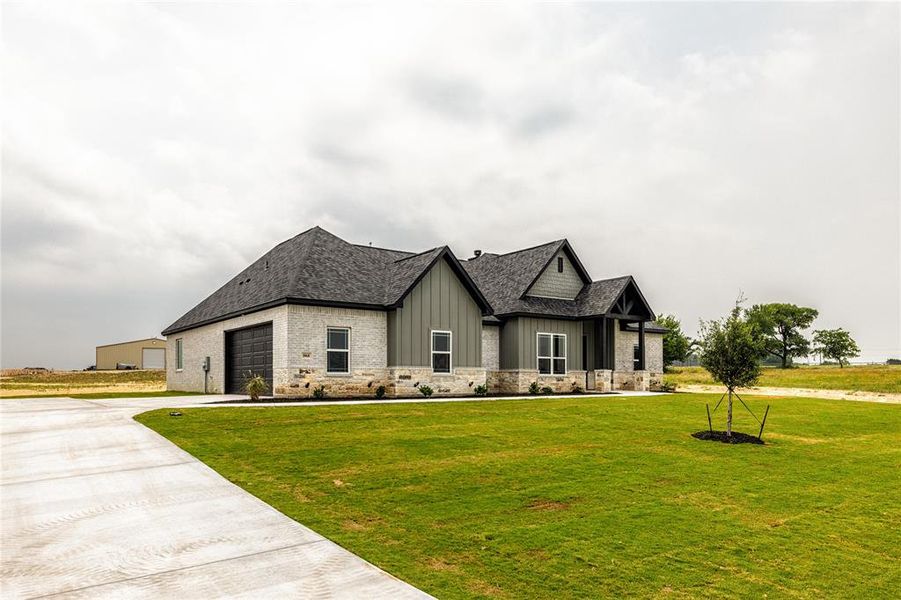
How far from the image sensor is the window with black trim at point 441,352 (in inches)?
989

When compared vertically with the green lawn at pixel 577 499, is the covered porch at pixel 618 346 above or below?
above

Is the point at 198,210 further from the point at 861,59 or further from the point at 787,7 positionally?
the point at 861,59

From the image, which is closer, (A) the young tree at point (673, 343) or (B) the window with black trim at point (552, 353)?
(B) the window with black trim at point (552, 353)

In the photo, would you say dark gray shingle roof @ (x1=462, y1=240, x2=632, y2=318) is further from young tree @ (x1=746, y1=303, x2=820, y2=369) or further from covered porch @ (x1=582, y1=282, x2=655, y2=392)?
young tree @ (x1=746, y1=303, x2=820, y2=369)

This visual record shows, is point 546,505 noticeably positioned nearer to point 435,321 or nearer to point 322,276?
point 435,321

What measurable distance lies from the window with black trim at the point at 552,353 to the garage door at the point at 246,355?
1301cm

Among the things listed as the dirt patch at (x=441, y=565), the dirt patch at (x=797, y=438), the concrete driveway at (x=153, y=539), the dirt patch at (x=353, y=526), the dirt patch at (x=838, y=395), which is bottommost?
the dirt patch at (x=838, y=395)

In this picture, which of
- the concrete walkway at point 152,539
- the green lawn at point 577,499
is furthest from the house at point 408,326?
the concrete walkway at point 152,539

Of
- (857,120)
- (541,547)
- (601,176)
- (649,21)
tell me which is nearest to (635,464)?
(541,547)

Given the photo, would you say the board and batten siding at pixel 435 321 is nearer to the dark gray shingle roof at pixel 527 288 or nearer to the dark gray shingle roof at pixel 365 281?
the dark gray shingle roof at pixel 365 281

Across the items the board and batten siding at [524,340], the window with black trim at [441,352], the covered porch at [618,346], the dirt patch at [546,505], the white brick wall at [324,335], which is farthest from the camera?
the covered porch at [618,346]

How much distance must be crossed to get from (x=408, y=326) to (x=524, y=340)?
21.9 ft

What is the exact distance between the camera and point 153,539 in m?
6.08

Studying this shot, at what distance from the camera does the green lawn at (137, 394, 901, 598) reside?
5.45m
